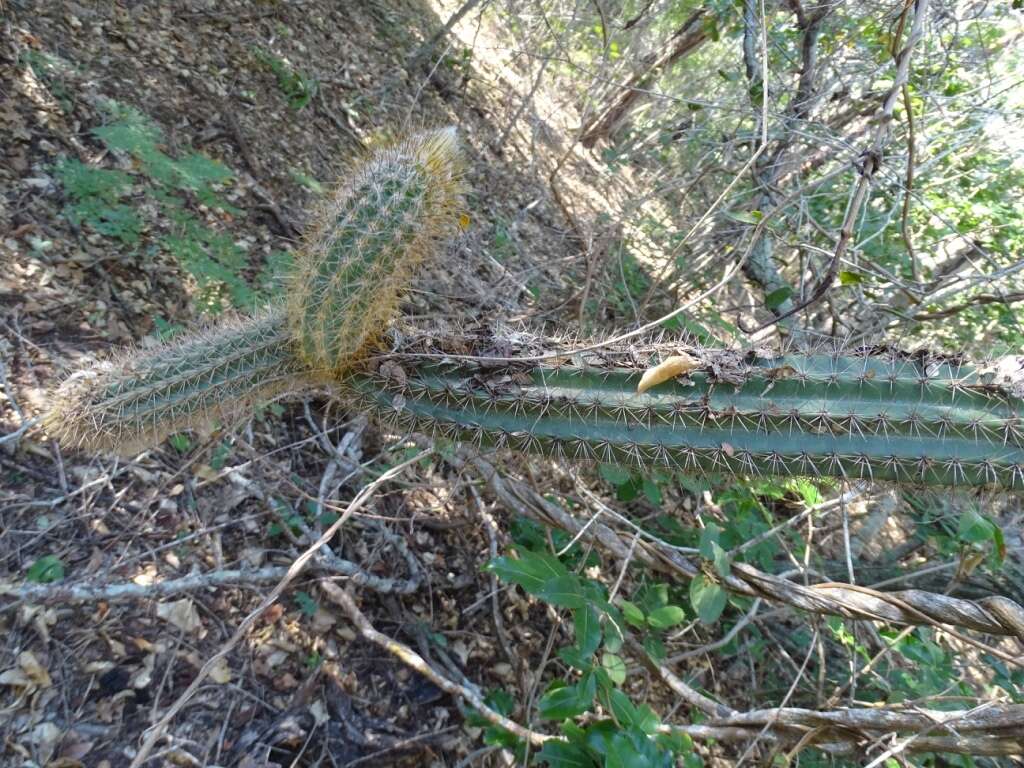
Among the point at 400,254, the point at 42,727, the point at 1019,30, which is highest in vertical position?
the point at 1019,30

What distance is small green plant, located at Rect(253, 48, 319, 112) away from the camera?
418 centimetres

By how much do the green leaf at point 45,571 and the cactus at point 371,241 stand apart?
1.16 meters

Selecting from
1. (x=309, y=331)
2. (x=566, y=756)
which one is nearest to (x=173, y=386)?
(x=309, y=331)

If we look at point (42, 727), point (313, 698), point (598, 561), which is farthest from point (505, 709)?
point (42, 727)

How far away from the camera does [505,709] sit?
77.6 inches

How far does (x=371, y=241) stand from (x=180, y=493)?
1.43 meters

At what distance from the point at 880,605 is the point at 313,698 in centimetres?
159

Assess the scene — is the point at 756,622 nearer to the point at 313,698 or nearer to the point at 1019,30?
the point at 313,698

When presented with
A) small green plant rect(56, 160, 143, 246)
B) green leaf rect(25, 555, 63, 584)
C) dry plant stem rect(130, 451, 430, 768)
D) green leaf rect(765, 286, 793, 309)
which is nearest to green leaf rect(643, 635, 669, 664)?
dry plant stem rect(130, 451, 430, 768)

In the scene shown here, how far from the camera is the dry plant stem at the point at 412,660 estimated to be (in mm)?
1796

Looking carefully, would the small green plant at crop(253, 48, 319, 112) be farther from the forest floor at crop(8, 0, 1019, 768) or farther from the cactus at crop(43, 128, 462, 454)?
the cactus at crop(43, 128, 462, 454)

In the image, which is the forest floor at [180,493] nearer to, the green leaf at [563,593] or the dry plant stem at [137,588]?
the dry plant stem at [137,588]

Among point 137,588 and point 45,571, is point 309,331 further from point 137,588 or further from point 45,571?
point 45,571

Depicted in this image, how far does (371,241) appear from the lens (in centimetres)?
130
